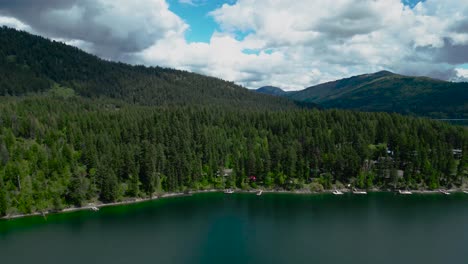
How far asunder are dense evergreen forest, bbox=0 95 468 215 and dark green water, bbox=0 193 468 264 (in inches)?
366

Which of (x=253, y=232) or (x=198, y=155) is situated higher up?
(x=198, y=155)

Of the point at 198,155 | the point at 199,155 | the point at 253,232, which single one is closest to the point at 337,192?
the point at 253,232

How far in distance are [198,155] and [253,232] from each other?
178ft

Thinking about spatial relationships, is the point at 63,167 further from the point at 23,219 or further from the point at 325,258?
the point at 325,258

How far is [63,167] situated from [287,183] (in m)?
71.5

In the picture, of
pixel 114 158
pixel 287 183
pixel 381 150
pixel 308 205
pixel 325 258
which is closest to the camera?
pixel 325 258

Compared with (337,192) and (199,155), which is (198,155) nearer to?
(199,155)

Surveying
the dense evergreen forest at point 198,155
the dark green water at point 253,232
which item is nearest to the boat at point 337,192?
the dense evergreen forest at point 198,155

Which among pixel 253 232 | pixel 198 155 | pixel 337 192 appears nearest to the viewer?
pixel 253 232

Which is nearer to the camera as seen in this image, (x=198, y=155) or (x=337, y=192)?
(x=337, y=192)

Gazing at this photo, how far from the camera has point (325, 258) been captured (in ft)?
195

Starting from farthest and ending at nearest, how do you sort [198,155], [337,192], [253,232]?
[198,155]
[337,192]
[253,232]

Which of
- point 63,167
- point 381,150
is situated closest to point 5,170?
point 63,167

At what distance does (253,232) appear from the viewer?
74375mm
